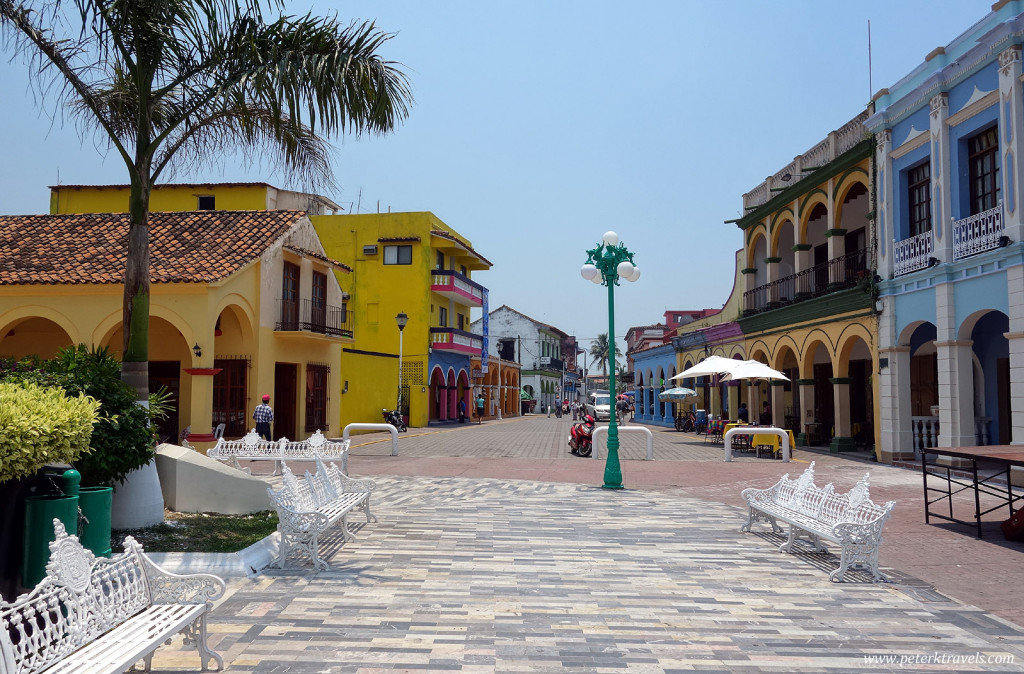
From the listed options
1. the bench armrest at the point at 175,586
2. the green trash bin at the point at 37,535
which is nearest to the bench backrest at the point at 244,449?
the green trash bin at the point at 37,535

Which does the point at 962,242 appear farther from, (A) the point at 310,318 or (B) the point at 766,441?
(A) the point at 310,318

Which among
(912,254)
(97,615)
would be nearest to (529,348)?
(912,254)

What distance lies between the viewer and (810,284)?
21.5 meters

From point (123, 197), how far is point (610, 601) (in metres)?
32.9

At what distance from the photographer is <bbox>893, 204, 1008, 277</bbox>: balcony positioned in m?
13.2

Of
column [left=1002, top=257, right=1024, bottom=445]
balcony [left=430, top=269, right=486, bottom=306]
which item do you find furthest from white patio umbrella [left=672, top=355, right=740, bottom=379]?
balcony [left=430, top=269, right=486, bottom=306]

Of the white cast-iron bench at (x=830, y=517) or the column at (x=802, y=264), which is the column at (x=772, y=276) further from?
the white cast-iron bench at (x=830, y=517)

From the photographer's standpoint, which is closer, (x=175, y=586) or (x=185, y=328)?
(x=175, y=586)

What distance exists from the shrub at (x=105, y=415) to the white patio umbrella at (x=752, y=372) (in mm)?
16779

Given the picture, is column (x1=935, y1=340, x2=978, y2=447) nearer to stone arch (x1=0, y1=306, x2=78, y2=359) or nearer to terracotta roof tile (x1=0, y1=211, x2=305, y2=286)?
terracotta roof tile (x1=0, y1=211, x2=305, y2=286)

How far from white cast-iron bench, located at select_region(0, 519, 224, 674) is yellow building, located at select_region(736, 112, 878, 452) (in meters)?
16.8

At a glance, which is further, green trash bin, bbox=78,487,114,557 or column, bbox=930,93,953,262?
column, bbox=930,93,953,262

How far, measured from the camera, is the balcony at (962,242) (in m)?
13.2

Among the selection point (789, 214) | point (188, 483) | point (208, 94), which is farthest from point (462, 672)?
point (789, 214)
